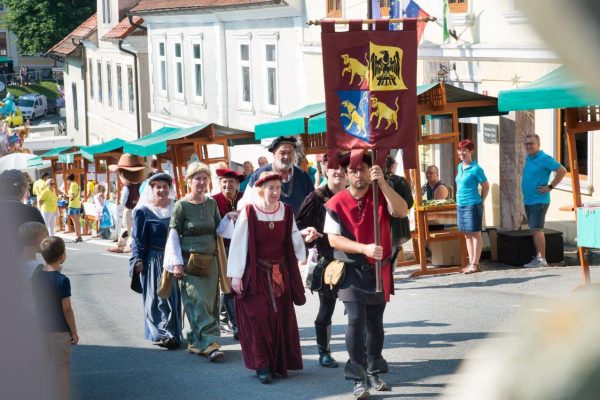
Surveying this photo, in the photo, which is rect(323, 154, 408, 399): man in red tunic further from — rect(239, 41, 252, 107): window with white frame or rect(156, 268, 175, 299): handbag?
rect(239, 41, 252, 107): window with white frame

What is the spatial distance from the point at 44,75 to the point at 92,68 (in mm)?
45107

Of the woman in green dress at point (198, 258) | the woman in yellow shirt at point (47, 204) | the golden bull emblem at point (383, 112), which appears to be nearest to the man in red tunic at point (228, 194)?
the woman in green dress at point (198, 258)

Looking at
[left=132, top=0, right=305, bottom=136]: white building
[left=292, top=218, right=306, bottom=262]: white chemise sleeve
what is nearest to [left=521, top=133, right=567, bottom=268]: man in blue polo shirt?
[left=292, top=218, right=306, bottom=262]: white chemise sleeve

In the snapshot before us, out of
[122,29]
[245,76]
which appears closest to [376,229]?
[245,76]

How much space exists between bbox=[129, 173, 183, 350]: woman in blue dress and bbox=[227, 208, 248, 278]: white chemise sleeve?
141cm

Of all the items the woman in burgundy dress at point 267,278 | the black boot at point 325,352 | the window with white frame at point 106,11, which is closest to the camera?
the woman in burgundy dress at point 267,278

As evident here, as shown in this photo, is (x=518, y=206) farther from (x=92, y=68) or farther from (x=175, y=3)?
(x=92, y=68)

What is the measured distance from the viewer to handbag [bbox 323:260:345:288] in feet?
22.2

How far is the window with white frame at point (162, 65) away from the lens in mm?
35125

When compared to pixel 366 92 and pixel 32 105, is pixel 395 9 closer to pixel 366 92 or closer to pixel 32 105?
pixel 366 92

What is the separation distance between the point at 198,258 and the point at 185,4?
76.8 feet

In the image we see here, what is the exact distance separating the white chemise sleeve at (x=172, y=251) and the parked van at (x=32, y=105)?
6124cm

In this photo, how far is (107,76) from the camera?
44.0 metres

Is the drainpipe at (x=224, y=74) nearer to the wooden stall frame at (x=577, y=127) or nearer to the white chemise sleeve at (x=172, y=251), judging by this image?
the wooden stall frame at (x=577, y=127)
